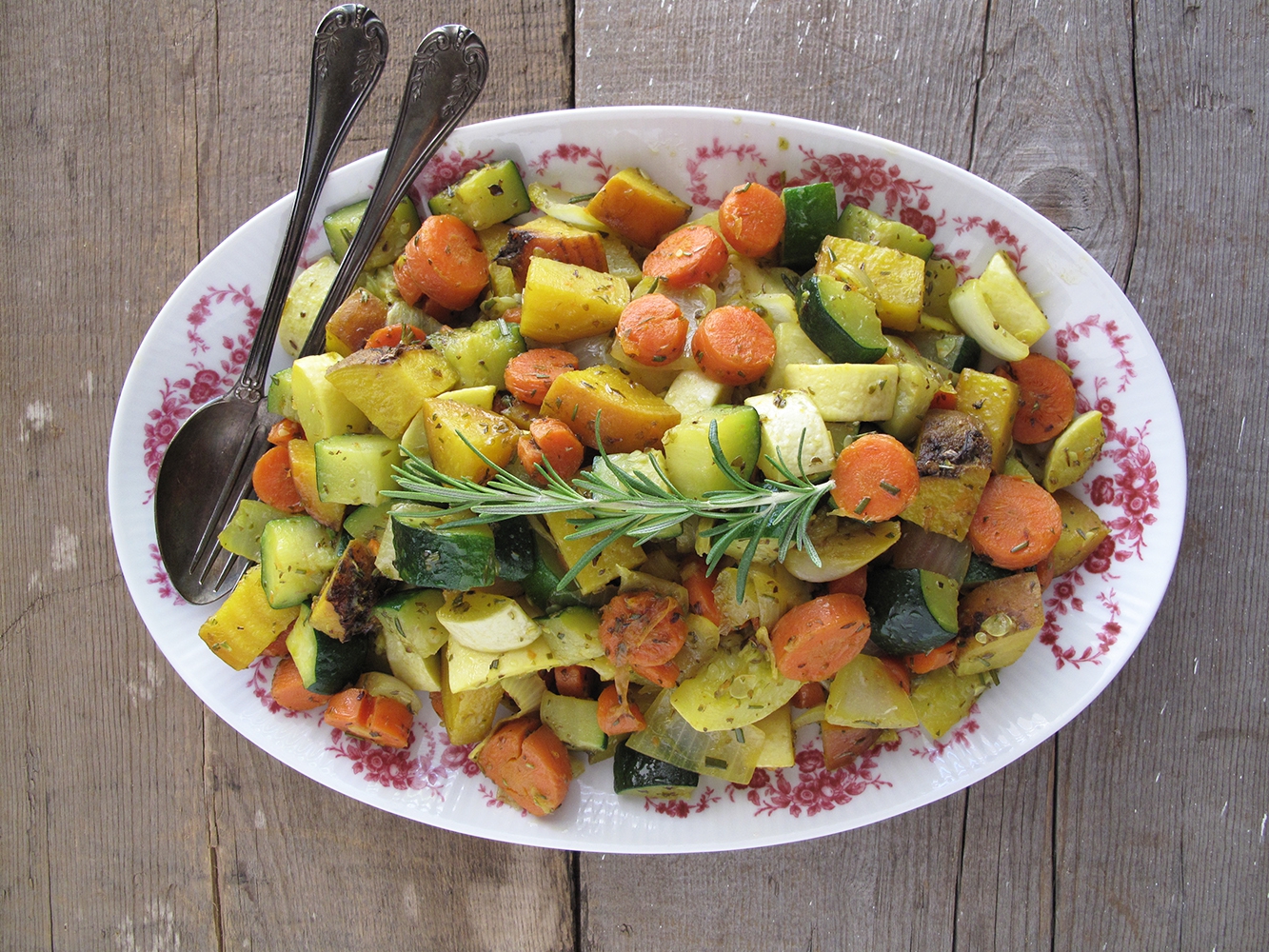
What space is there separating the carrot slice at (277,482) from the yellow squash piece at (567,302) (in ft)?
2.38

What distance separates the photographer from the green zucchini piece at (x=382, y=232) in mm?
1991

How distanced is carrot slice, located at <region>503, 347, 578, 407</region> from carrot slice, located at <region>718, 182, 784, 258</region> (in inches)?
20.6

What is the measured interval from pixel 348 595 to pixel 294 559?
18 centimetres

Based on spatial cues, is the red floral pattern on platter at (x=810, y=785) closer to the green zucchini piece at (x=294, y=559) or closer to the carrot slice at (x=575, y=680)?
the carrot slice at (x=575, y=680)

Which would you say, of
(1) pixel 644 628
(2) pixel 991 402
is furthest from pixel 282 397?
(2) pixel 991 402

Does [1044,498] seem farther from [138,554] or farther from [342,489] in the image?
[138,554]

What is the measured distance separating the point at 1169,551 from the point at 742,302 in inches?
47.6

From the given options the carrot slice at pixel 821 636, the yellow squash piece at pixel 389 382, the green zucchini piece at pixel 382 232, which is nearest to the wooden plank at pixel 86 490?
the green zucchini piece at pixel 382 232

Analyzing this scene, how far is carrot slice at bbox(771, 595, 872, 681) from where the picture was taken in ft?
5.54

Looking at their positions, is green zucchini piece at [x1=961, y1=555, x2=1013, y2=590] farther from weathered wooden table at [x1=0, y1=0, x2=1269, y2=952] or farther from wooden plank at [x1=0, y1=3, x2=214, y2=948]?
wooden plank at [x1=0, y1=3, x2=214, y2=948]

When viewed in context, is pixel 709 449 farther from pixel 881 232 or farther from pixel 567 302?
pixel 881 232

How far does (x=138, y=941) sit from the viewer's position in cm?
249

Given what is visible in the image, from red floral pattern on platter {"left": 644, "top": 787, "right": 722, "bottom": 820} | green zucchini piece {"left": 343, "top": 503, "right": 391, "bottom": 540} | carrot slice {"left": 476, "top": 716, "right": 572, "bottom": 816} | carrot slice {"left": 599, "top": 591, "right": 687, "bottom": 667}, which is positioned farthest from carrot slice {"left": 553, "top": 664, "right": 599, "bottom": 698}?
green zucchini piece {"left": 343, "top": 503, "right": 391, "bottom": 540}

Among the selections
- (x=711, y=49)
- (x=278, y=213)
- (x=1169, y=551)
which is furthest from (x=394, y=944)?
(x=711, y=49)
